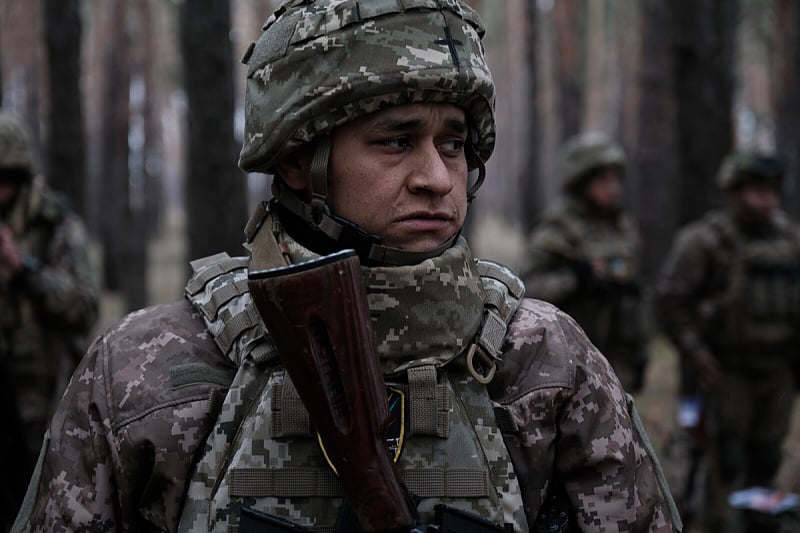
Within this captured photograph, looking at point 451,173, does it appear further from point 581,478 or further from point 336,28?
point 581,478

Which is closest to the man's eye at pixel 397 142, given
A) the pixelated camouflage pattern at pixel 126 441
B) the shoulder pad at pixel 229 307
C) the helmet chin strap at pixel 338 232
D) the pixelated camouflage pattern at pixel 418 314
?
the helmet chin strap at pixel 338 232

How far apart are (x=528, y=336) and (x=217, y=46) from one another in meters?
4.31

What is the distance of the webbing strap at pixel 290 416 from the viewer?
1.89 metres

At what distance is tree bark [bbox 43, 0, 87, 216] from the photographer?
9.74m

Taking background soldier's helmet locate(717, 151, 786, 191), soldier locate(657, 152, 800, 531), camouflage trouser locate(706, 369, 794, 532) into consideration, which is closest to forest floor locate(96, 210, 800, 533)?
camouflage trouser locate(706, 369, 794, 532)

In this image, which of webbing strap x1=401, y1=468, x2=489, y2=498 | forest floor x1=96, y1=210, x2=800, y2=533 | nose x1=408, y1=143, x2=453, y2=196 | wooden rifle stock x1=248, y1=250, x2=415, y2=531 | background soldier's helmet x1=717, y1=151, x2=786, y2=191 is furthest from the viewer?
forest floor x1=96, y1=210, x2=800, y2=533

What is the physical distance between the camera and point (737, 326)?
644 cm

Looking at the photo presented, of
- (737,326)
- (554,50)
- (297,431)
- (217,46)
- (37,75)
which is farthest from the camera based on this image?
(37,75)

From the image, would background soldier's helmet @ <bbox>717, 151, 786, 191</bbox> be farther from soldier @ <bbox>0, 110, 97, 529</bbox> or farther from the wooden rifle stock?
the wooden rifle stock

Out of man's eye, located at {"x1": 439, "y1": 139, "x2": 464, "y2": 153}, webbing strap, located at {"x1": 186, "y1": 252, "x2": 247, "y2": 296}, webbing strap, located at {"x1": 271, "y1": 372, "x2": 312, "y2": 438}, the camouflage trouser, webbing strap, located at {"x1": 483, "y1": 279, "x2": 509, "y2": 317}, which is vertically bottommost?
the camouflage trouser

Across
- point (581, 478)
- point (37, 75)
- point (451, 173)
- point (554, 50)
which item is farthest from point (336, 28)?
point (37, 75)

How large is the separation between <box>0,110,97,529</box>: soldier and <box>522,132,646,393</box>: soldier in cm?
319

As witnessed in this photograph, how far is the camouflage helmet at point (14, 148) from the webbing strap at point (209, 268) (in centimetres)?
357

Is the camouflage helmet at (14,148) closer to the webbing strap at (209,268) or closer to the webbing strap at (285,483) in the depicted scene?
the webbing strap at (209,268)
